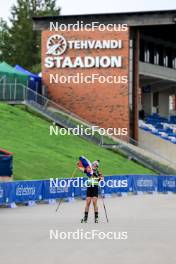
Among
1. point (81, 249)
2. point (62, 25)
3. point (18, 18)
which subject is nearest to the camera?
point (81, 249)

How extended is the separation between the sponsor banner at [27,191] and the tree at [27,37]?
78.8 m

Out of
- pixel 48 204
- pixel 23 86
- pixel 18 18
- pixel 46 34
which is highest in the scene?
pixel 18 18

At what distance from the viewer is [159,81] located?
7144cm

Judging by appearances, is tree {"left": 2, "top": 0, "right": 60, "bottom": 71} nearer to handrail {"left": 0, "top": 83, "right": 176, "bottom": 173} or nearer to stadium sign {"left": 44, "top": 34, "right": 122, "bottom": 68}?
stadium sign {"left": 44, "top": 34, "right": 122, "bottom": 68}

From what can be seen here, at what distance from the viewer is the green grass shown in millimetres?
39562

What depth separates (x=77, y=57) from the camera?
59.8m

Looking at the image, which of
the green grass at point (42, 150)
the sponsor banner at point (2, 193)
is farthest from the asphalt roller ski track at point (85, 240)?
the green grass at point (42, 150)

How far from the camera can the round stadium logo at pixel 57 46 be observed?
5997 cm

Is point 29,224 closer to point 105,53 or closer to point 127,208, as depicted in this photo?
point 127,208

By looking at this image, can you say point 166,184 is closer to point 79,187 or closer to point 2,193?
point 79,187

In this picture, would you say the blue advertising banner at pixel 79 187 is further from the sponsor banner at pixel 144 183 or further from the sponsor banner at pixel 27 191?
the sponsor banner at pixel 144 183

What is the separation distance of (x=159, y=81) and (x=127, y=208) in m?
43.3

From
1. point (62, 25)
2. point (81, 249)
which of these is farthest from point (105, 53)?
point (81, 249)

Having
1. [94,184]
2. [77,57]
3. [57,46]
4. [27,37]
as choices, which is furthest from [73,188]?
[27,37]
